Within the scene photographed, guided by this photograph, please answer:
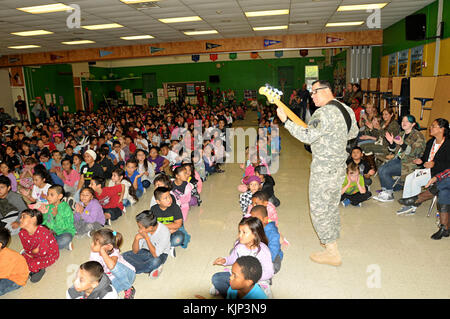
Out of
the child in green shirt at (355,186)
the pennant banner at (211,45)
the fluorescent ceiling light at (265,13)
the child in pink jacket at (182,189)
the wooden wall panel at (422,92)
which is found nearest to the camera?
the child in pink jacket at (182,189)

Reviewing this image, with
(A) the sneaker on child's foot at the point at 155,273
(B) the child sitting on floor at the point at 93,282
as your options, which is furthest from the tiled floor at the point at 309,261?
(B) the child sitting on floor at the point at 93,282

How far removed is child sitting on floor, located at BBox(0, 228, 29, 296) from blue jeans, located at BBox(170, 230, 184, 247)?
4.35 feet

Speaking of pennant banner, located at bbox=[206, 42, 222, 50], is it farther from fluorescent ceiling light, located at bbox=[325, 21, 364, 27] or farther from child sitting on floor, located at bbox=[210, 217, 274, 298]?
child sitting on floor, located at bbox=[210, 217, 274, 298]

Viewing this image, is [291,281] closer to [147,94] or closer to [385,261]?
[385,261]

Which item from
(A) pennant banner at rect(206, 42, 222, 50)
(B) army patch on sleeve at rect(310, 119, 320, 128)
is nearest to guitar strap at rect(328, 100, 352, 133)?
(B) army patch on sleeve at rect(310, 119, 320, 128)

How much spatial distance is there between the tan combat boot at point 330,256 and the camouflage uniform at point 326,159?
0.06 meters

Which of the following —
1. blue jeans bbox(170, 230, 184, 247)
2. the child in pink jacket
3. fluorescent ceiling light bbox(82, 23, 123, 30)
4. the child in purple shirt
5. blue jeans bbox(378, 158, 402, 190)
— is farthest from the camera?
fluorescent ceiling light bbox(82, 23, 123, 30)

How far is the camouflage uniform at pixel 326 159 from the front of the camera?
273cm

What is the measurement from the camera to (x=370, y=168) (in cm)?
519

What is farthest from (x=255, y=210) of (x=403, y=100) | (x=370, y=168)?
(x=403, y=100)

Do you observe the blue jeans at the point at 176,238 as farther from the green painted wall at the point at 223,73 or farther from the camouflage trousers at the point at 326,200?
the green painted wall at the point at 223,73

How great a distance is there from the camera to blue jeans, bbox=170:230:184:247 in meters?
3.36

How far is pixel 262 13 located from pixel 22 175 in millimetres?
5628

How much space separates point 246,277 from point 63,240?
249cm
